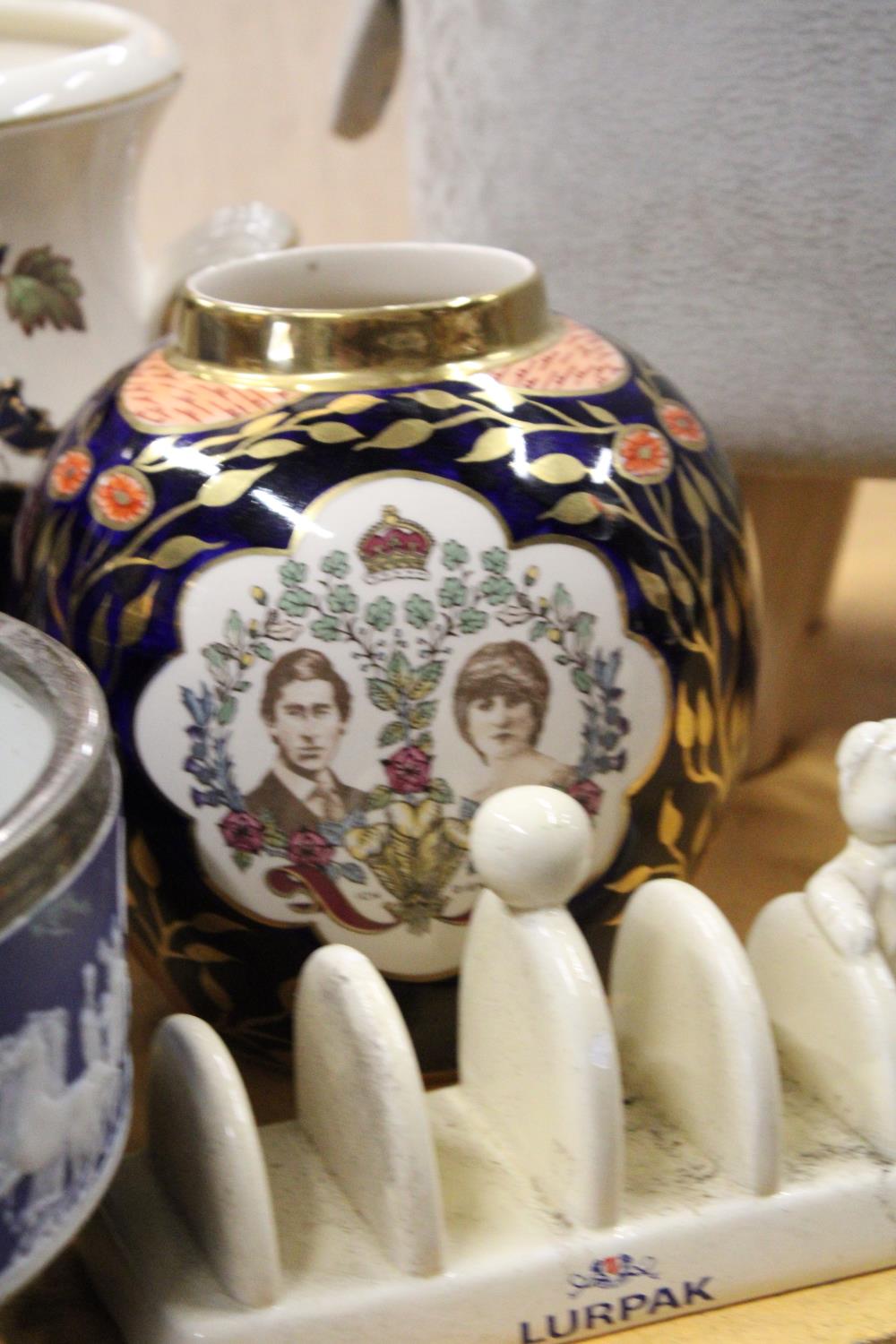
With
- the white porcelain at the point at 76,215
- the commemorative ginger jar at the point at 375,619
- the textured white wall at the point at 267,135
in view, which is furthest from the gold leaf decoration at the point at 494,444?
the textured white wall at the point at 267,135

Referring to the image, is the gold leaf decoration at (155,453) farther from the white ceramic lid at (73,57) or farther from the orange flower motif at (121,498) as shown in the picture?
the white ceramic lid at (73,57)

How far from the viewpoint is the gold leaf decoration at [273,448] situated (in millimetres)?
456

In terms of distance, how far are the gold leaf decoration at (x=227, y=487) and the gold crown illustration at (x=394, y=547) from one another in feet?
0.12

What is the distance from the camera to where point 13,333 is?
62cm

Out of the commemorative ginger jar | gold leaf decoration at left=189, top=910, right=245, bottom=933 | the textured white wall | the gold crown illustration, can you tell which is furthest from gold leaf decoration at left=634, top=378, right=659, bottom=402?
the textured white wall

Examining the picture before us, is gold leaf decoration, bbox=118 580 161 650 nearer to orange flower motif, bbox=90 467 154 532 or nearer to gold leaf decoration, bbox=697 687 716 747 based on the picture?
orange flower motif, bbox=90 467 154 532

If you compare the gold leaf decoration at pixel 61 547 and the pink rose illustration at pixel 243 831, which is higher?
the gold leaf decoration at pixel 61 547

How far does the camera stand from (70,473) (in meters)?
0.50

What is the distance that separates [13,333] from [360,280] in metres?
0.15

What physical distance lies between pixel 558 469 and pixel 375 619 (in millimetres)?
71

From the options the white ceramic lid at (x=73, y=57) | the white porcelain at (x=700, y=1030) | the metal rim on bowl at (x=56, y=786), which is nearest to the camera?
the metal rim on bowl at (x=56, y=786)

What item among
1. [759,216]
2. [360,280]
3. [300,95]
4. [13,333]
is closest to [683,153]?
[759,216]

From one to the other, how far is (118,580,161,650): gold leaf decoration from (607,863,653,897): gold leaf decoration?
16 centimetres

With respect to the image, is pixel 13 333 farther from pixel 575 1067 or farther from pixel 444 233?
pixel 575 1067
